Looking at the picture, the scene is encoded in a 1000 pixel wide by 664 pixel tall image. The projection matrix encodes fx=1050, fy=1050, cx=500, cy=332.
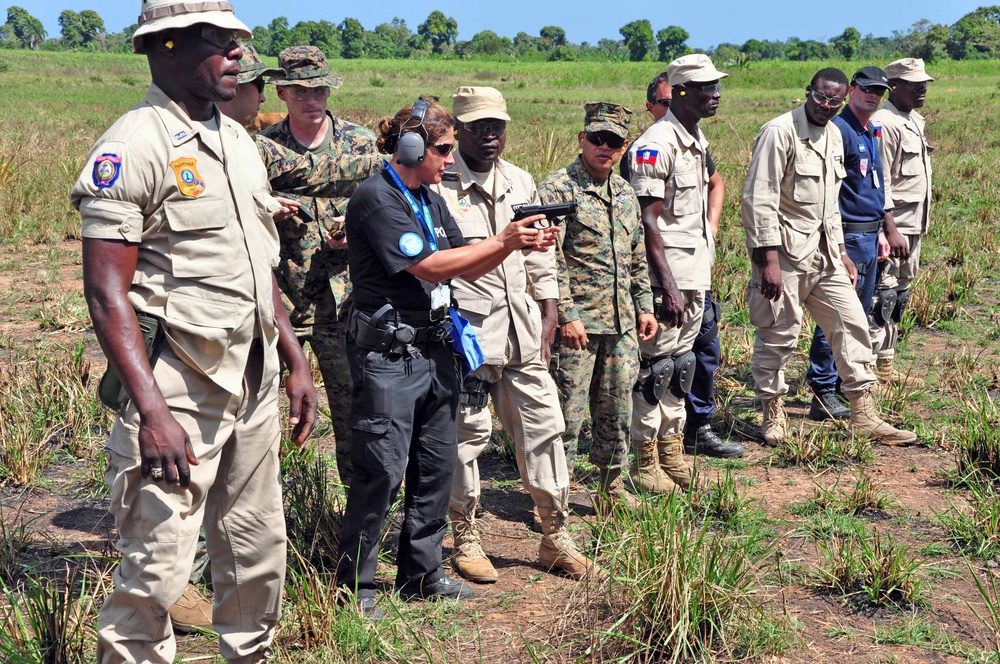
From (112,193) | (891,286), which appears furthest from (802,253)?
(112,193)

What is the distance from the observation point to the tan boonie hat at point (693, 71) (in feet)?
17.7

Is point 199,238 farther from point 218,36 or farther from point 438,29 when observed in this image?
point 438,29

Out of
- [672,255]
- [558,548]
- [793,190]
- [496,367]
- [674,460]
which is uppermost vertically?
[793,190]

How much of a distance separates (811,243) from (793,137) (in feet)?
1.99

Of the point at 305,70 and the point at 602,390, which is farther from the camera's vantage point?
the point at 602,390

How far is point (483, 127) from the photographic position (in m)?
4.23

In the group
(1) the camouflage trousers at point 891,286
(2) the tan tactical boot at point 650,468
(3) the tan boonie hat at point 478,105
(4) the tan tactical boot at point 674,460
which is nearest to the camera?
(3) the tan boonie hat at point 478,105

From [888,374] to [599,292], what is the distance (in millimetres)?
3005

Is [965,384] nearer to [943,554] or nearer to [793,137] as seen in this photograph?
[793,137]

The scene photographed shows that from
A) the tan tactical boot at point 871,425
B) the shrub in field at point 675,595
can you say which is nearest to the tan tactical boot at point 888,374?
the tan tactical boot at point 871,425

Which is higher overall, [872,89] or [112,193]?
[872,89]

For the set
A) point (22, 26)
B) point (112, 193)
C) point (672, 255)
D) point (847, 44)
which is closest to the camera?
point (112, 193)

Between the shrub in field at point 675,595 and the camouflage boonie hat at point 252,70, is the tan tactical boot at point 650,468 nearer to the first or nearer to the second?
the shrub in field at point 675,595

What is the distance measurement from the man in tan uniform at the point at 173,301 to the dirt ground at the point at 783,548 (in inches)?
33.7
